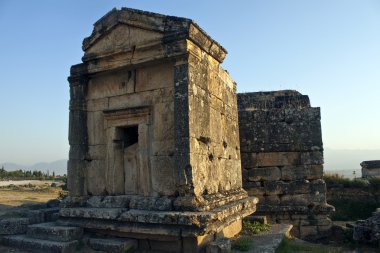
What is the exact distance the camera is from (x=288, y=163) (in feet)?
31.7

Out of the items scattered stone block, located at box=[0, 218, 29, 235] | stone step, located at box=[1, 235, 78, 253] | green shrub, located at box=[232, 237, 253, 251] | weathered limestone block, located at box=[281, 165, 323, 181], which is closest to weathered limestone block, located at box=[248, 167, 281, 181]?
weathered limestone block, located at box=[281, 165, 323, 181]

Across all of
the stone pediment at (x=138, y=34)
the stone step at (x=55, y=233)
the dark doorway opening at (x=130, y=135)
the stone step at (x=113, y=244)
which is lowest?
the stone step at (x=113, y=244)

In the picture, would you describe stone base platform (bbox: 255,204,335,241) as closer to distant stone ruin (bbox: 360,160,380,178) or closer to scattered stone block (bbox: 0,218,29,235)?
scattered stone block (bbox: 0,218,29,235)

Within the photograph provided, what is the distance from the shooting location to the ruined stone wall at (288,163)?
9.45 metres

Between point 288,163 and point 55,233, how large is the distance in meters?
6.23

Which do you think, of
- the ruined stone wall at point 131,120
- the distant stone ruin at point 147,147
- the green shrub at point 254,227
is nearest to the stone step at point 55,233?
the distant stone ruin at point 147,147

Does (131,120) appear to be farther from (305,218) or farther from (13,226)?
(305,218)

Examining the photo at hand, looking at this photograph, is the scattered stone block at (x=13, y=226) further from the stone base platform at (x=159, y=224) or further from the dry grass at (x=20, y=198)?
the dry grass at (x=20, y=198)

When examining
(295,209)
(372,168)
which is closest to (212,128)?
(295,209)

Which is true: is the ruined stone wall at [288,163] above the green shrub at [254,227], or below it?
above

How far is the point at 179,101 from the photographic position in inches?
230

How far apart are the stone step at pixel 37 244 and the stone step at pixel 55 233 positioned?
14 cm

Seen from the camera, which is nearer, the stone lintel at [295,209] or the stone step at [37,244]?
the stone step at [37,244]

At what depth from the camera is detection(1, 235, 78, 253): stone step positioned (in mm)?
5658
